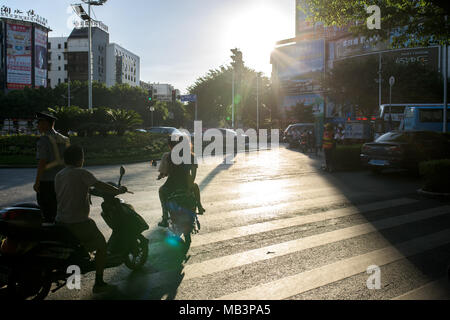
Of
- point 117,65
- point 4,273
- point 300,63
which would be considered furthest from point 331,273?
point 117,65

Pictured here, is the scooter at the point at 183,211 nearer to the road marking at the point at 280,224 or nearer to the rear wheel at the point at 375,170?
the road marking at the point at 280,224

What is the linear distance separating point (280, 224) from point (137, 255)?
2.94 metres

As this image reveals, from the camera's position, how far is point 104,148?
19.4 m

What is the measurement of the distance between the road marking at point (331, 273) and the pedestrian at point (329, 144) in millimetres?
8365

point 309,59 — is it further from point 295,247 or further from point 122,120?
point 295,247

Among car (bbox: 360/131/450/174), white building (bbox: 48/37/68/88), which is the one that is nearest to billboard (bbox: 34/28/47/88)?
white building (bbox: 48/37/68/88)

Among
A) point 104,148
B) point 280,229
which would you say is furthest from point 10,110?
point 280,229

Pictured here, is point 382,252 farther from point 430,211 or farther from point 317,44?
point 317,44

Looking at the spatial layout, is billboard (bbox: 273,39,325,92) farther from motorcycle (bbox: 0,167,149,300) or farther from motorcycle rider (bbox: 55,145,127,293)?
motorcycle (bbox: 0,167,149,300)

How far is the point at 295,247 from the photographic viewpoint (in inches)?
210

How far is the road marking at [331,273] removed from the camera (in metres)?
3.83

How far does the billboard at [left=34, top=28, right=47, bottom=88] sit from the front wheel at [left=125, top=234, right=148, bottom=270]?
8545cm

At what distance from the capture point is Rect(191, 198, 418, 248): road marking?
19.1ft
